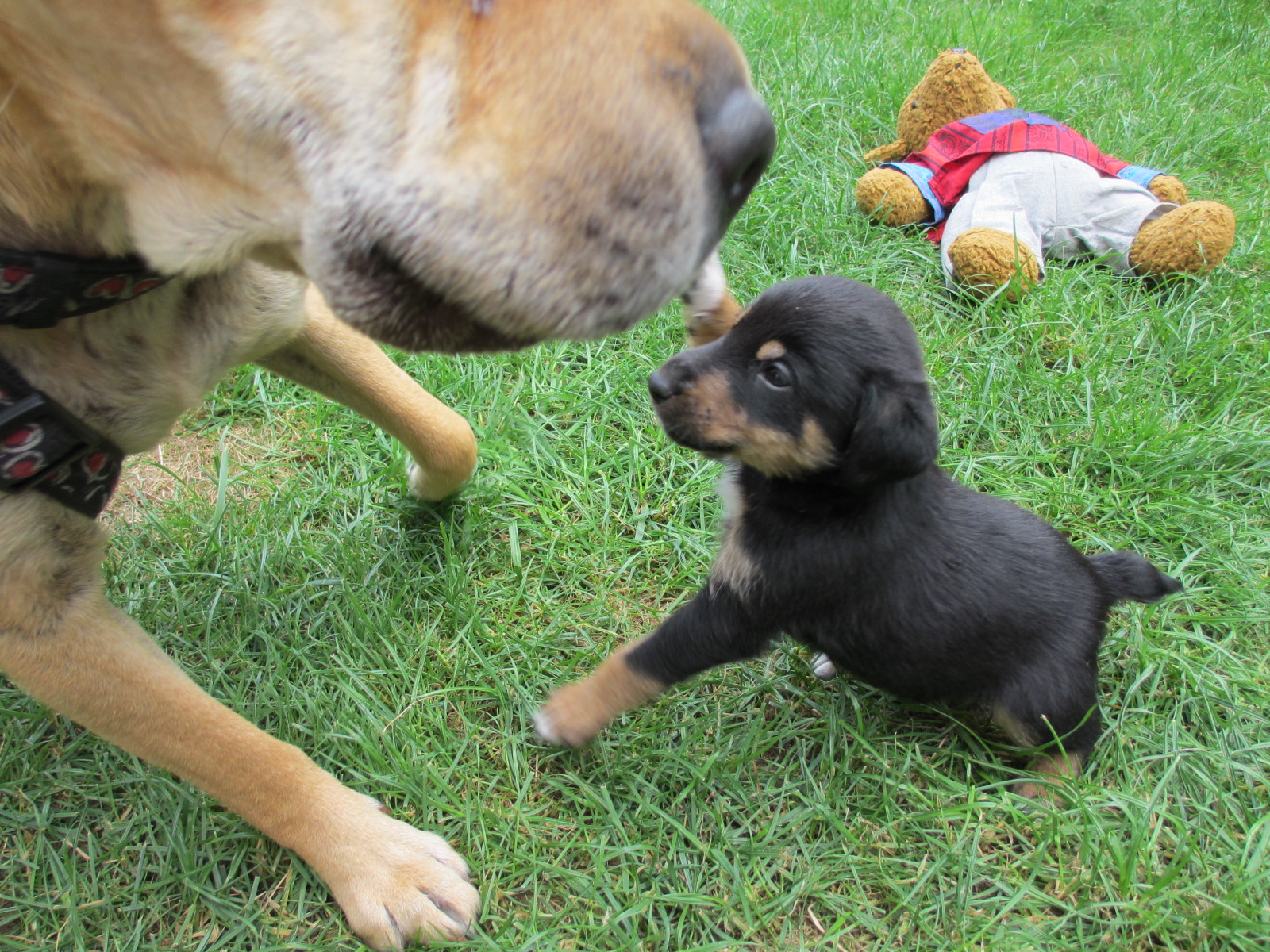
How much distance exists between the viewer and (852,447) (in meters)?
1.78

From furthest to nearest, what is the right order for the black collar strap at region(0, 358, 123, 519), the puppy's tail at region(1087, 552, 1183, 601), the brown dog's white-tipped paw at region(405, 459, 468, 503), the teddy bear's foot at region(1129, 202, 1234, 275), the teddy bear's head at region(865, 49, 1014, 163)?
the teddy bear's head at region(865, 49, 1014, 163), the teddy bear's foot at region(1129, 202, 1234, 275), the brown dog's white-tipped paw at region(405, 459, 468, 503), the puppy's tail at region(1087, 552, 1183, 601), the black collar strap at region(0, 358, 123, 519)

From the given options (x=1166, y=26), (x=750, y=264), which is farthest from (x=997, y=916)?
(x=1166, y=26)

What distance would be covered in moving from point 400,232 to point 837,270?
265cm

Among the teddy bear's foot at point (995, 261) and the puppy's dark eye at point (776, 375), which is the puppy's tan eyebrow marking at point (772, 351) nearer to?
the puppy's dark eye at point (776, 375)

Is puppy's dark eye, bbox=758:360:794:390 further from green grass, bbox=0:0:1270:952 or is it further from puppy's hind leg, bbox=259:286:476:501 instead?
puppy's hind leg, bbox=259:286:476:501

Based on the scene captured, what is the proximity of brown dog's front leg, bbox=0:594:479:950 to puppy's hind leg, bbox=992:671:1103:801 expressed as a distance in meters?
1.38

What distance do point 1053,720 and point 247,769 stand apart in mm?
1903

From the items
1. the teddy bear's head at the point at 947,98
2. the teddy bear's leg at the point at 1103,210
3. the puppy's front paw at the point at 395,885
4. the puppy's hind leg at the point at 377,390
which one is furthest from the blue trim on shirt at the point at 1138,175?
the puppy's front paw at the point at 395,885

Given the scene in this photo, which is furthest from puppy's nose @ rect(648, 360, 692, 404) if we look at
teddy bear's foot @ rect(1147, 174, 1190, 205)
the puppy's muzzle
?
teddy bear's foot @ rect(1147, 174, 1190, 205)

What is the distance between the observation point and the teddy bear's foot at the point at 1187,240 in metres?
3.21

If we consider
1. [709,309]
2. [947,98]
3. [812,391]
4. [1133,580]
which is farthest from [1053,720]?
[947,98]

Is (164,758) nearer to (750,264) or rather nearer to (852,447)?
(852,447)

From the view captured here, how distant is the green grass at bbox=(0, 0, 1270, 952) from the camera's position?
6.52ft

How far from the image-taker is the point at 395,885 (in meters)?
1.91
